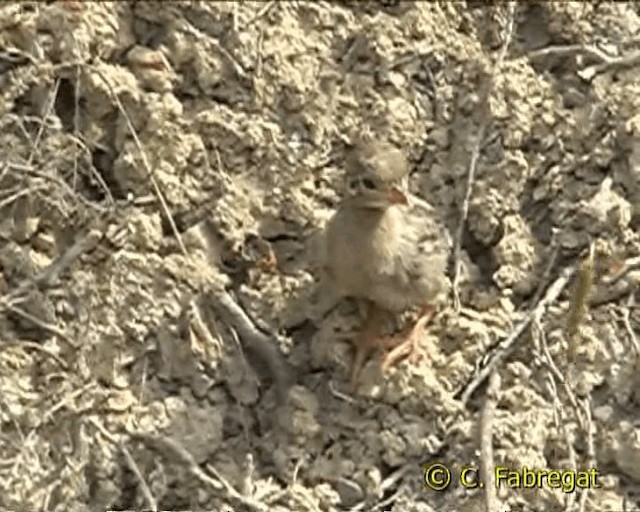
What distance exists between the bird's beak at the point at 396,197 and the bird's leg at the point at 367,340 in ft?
1.37

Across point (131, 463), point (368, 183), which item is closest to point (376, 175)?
point (368, 183)

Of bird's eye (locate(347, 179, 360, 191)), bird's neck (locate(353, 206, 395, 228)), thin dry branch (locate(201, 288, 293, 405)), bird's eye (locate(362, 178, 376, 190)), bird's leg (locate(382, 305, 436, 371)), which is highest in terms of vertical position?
bird's eye (locate(362, 178, 376, 190))

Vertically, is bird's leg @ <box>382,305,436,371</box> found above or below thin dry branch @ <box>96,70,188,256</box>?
below

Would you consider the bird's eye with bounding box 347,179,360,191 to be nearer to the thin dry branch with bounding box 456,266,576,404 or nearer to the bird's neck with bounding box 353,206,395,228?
the bird's neck with bounding box 353,206,395,228

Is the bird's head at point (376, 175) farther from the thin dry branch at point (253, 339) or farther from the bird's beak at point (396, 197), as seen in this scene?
the thin dry branch at point (253, 339)

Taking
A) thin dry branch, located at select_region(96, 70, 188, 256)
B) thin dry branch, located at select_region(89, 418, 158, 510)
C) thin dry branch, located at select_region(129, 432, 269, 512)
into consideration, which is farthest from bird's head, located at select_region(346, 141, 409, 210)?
thin dry branch, located at select_region(89, 418, 158, 510)

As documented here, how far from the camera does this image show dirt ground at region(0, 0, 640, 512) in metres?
5.16

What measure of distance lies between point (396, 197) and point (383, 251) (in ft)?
0.66

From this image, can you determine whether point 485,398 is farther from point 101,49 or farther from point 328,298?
point 101,49

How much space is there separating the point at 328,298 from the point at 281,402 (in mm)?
429

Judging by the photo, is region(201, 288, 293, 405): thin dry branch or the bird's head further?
region(201, 288, 293, 405): thin dry branch

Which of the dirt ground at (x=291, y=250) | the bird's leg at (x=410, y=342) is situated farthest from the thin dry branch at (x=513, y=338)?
the bird's leg at (x=410, y=342)

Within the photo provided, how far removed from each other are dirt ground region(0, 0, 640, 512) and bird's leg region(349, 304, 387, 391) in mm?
37

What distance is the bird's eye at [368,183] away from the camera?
5.27m
